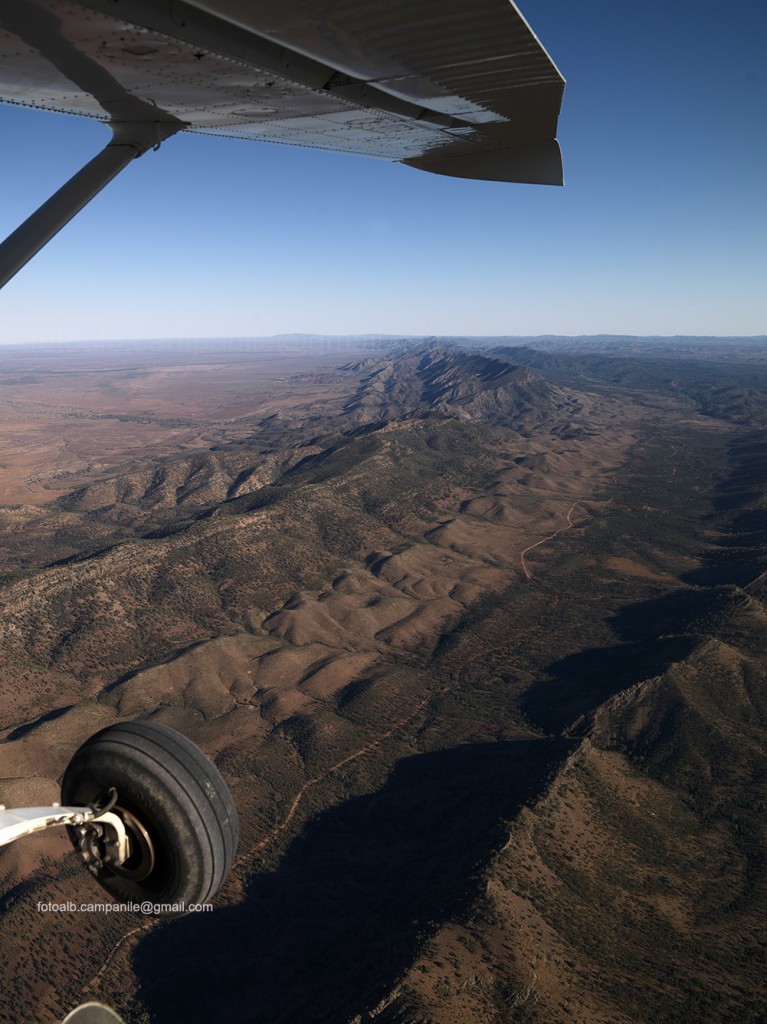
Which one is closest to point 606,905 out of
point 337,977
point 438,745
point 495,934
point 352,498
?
point 495,934

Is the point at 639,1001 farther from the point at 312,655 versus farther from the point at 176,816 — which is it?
the point at 312,655

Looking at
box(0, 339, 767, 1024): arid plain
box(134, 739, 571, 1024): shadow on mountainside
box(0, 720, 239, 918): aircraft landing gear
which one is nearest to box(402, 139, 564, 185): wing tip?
box(0, 720, 239, 918): aircraft landing gear

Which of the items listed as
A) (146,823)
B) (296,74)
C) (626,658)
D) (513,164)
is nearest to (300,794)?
(626,658)

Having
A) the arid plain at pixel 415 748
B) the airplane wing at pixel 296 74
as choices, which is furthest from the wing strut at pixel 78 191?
the arid plain at pixel 415 748

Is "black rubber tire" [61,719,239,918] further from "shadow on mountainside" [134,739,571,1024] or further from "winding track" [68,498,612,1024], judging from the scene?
"shadow on mountainside" [134,739,571,1024]

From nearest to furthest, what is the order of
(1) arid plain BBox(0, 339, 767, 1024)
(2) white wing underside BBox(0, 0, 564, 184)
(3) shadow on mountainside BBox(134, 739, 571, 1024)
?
1. (2) white wing underside BBox(0, 0, 564, 184)
2. (1) arid plain BBox(0, 339, 767, 1024)
3. (3) shadow on mountainside BBox(134, 739, 571, 1024)

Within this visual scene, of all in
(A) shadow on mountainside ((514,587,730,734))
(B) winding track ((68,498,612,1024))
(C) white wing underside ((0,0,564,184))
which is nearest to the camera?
(C) white wing underside ((0,0,564,184))

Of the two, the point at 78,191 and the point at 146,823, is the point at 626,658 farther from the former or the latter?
the point at 78,191
